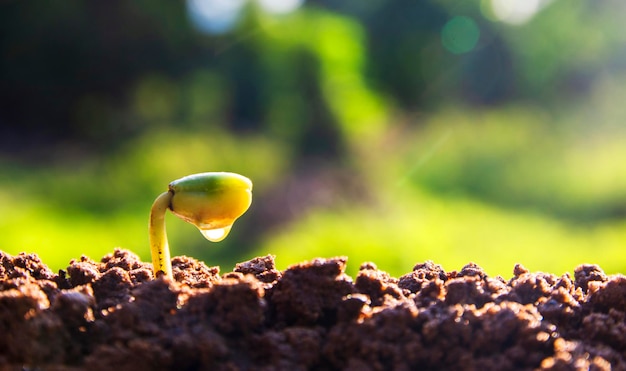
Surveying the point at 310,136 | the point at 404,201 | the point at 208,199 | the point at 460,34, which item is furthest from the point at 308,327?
the point at 460,34

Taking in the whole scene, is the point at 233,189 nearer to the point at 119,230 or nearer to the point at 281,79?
the point at 119,230

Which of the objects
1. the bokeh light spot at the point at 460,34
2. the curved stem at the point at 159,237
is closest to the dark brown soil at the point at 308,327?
the curved stem at the point at 159,237

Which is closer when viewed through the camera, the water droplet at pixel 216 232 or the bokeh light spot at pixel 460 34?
the water droplet at pixel 216 232

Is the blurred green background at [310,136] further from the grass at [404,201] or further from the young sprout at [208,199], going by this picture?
the young sprout at [208,199]

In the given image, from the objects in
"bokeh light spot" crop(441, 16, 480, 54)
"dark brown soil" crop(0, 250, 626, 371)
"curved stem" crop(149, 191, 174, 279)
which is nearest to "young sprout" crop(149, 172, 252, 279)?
"curved stem" crop(149, 191, 174, 279)

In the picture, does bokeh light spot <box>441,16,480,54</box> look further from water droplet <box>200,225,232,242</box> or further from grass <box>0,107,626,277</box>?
water droplet <box>200,225,232,242</box>
